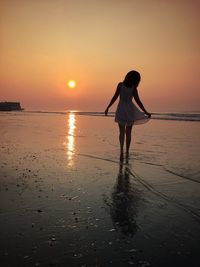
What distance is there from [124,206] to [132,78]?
16.0 ft

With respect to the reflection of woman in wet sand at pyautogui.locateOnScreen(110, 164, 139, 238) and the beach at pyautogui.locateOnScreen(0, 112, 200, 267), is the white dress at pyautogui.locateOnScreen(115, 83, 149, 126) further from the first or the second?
the reflection of woman in wet sand at pyautogui.locateOnScreen(110, 164, 139, 238)

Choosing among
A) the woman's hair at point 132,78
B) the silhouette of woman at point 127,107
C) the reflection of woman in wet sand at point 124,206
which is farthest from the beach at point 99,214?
the woman's hair at point 132,78

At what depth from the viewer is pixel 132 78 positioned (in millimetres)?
8289

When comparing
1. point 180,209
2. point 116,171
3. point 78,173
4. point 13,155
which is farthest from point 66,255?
point 13,155

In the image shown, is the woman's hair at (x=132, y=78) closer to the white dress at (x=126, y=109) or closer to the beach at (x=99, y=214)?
the white dress at (x=126, y=109)

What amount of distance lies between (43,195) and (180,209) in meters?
1.90

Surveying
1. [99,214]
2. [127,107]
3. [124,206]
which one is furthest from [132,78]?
[99,214]

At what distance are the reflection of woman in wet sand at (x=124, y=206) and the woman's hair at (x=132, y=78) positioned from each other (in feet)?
11.0

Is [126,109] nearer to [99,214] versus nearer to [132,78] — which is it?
[132,78]

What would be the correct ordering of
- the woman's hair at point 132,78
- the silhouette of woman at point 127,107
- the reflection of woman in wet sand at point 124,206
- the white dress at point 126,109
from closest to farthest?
the reflection of woman in wet sand at point 124,206, the woman's hair at point 132,78, the silhouette of woman at point 127,107, the white dress at point 126,109

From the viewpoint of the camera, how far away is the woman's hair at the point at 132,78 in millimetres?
8211

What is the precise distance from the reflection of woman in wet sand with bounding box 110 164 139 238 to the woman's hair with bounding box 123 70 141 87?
335 centimetres

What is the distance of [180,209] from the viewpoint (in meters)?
3.92

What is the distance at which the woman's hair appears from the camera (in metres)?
8.21
